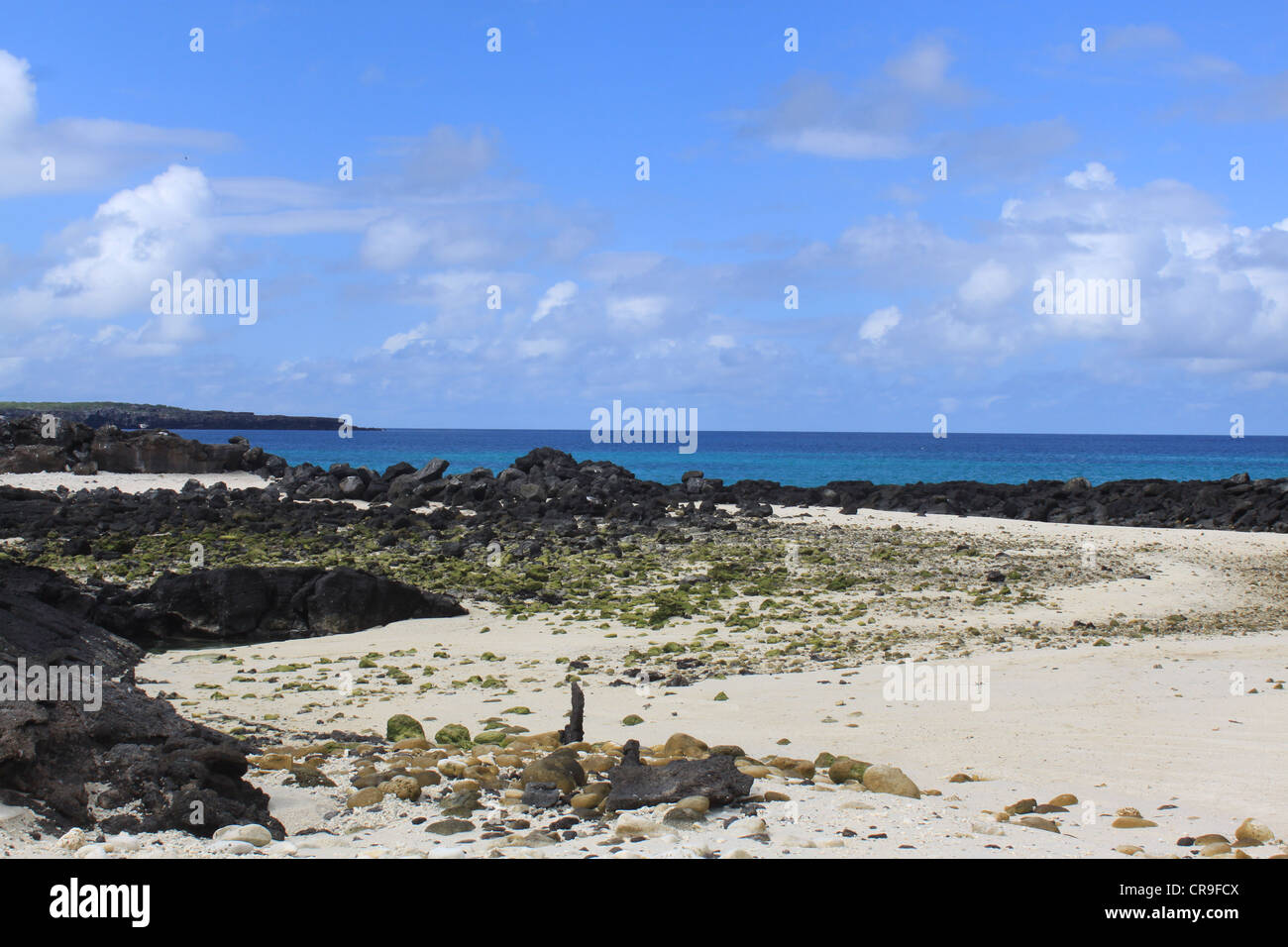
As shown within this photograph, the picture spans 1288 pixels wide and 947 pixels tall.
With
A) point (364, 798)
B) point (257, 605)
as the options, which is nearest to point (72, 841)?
point (364, 798)

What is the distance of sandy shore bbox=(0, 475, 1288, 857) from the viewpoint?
21.1ft

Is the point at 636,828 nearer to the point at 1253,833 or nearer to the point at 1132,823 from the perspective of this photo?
the point at 1132,823

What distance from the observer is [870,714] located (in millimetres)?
10852

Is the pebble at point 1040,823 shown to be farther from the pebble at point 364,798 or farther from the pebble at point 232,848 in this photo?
the pebble at point 232,848

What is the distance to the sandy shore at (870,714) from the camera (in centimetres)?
642

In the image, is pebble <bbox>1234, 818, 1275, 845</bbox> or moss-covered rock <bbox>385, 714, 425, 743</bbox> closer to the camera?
pebble <bbox>1234, 818, 1275, 845</bbox>

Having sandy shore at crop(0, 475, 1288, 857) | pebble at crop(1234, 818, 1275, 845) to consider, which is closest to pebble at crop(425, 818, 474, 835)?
sandy shore at crop(0, 475, 1288, 857)

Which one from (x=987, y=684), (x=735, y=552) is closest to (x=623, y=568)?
(x=735, y=552)

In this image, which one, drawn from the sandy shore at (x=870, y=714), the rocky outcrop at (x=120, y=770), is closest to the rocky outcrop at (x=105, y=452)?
the sandy shore at (x=870, y=714)

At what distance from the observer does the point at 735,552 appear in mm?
24672

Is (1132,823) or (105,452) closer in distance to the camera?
(1132,823)

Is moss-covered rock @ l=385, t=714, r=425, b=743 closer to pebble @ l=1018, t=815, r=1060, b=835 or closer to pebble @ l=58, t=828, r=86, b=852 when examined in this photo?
pebble @ l=58, t=828, r=86, b=852
